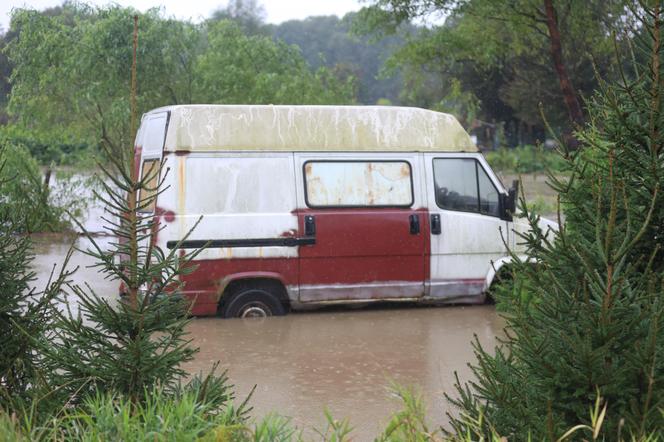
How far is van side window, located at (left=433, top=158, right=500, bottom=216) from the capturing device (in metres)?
→ 11.9

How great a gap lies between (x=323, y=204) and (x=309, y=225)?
311 millimetres

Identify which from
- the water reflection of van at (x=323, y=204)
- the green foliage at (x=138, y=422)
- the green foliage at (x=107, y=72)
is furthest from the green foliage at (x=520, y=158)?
the green foliage at (x=138, y=422)

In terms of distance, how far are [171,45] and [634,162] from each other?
626 inches

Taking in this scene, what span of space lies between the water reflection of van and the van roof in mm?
14

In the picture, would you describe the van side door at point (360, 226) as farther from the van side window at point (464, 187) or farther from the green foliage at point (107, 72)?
the green foliage at point (107, 72)

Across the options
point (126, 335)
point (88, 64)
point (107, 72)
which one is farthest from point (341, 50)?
point (126, 335)

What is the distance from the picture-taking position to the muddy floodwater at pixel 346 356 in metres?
7.87

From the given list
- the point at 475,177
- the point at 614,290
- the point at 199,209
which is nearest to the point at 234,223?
the point at 199,209

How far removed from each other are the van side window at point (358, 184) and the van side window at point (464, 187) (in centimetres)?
41

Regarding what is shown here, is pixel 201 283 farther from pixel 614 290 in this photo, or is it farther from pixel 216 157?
pixel 614 290

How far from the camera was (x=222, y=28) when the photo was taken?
72.8 feet

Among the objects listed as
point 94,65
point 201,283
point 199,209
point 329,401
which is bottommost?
point 329,401

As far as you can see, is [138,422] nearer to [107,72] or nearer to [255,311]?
[255,311]

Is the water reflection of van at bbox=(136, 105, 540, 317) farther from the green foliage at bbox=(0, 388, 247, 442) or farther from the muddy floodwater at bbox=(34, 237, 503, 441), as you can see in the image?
the green foliage at bbox=(0, 388, 247, 442)
